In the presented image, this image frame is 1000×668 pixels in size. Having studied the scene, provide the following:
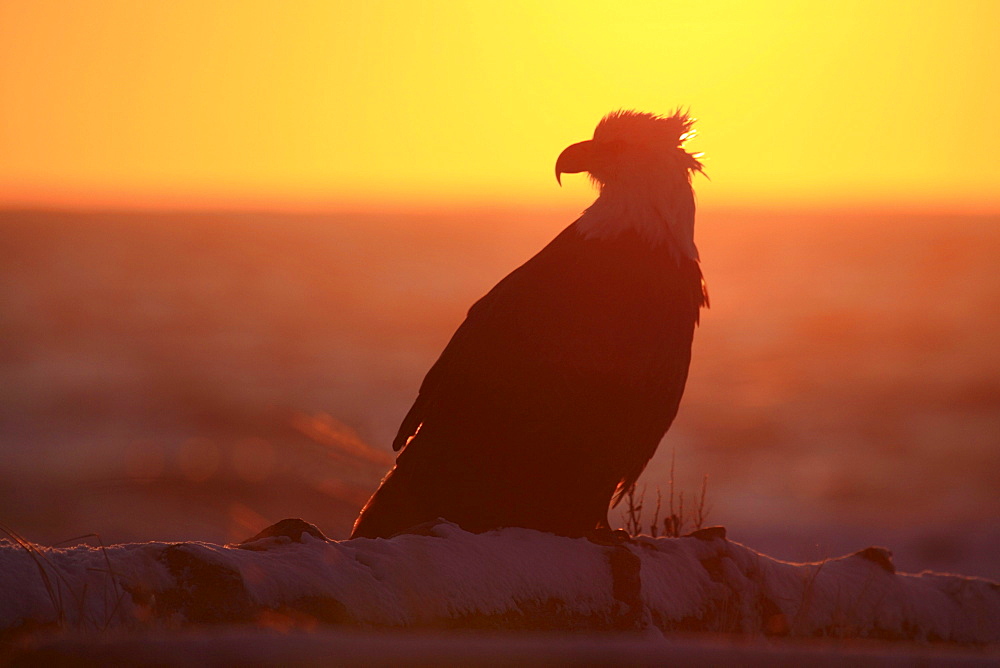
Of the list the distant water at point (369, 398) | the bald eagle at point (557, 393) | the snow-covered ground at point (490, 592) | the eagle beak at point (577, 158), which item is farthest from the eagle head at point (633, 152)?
the snow-covered ground at point (490, 592)

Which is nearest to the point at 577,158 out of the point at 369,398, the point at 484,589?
the point at 484,589

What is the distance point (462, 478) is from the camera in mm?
5602

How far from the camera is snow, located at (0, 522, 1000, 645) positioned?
11.9 feet

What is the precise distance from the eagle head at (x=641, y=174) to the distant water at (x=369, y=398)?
133 cm

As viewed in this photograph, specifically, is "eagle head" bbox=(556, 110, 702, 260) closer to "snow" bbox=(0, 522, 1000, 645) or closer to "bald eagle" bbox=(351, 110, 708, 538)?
"bald eagle" bbox=(351, 110, 708, 538)

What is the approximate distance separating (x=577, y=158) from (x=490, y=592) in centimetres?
303

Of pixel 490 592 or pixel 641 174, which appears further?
pixel 641 174

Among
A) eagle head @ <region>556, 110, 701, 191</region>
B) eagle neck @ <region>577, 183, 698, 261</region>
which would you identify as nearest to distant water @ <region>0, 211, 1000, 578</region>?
eagle neck @ <region>577, 183, 698, 261</region>

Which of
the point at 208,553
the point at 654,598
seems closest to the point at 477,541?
the point at 654,598

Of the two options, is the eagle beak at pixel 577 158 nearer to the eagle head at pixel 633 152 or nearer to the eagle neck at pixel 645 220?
the eagle head at pixel 633 152

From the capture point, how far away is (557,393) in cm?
563

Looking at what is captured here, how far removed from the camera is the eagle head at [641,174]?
612 cm

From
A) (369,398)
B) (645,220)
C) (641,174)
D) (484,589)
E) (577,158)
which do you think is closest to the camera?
(484,589)

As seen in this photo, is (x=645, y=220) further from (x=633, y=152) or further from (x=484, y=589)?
(x=484, y=589)
